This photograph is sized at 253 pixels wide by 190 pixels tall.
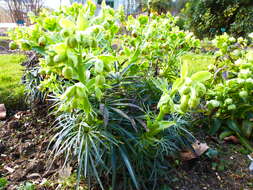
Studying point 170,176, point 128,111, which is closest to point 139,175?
point 170,176

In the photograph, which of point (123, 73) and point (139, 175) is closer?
point (139, 175)

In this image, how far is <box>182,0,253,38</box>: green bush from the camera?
242 inches

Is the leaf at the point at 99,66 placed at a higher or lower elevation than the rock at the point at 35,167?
higher

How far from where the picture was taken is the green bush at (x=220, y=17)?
614cm

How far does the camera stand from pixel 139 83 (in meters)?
1.28

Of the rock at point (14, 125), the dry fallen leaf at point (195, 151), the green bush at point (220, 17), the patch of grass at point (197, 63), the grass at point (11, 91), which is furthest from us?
the green bush at point (220, 17)

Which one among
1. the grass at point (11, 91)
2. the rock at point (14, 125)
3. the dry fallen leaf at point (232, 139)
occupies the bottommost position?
the dry fallen leaf at point (232, 139)

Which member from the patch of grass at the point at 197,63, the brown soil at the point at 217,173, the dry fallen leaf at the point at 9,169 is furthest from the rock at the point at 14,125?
the patch of grass at the point at 197,63

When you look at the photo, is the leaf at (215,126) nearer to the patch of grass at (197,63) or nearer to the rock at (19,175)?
the patch of grass at (197,63)

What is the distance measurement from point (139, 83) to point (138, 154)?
1.40 ft

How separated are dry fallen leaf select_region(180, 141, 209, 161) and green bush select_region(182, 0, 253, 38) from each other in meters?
5.54

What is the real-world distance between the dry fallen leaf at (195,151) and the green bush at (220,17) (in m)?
5.54

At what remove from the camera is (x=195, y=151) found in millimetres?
Answer: 1307

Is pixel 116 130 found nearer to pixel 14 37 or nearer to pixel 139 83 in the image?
pixel 139 83
